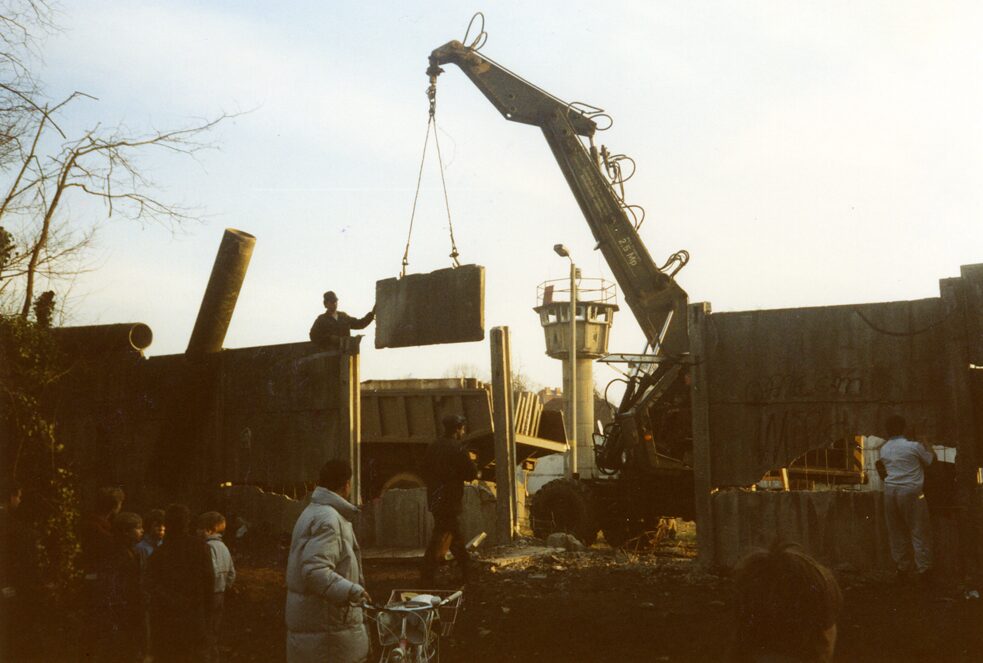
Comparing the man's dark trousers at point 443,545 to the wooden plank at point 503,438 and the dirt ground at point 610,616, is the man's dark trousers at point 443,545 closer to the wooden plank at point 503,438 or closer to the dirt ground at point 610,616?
the dirt ground at point 610,616

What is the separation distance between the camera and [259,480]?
1188cm

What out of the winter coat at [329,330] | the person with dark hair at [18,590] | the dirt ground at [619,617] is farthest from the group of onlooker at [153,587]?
the winter coat at [329,330]

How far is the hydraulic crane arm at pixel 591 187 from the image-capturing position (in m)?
15.2

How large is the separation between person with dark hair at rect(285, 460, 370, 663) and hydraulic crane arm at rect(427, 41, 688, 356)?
1042 centimetres

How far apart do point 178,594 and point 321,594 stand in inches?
73.7

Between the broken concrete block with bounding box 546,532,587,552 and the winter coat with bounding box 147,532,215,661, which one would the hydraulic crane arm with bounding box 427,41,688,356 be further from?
the winter coat with bounding box 147,532,215,661

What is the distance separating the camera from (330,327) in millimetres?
11266

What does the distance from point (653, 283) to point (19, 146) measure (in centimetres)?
958

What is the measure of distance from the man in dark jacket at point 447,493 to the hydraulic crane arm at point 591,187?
234 inches

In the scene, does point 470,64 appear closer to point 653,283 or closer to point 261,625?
point 653,283

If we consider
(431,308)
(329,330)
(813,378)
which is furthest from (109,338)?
(813,378)

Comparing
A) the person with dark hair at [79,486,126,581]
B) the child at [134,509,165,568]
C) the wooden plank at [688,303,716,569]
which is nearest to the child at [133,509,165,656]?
the child at [134,509,165,568]

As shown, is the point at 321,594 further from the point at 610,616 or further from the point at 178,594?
the point at 610,616

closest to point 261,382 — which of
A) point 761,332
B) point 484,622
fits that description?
point 484,622
